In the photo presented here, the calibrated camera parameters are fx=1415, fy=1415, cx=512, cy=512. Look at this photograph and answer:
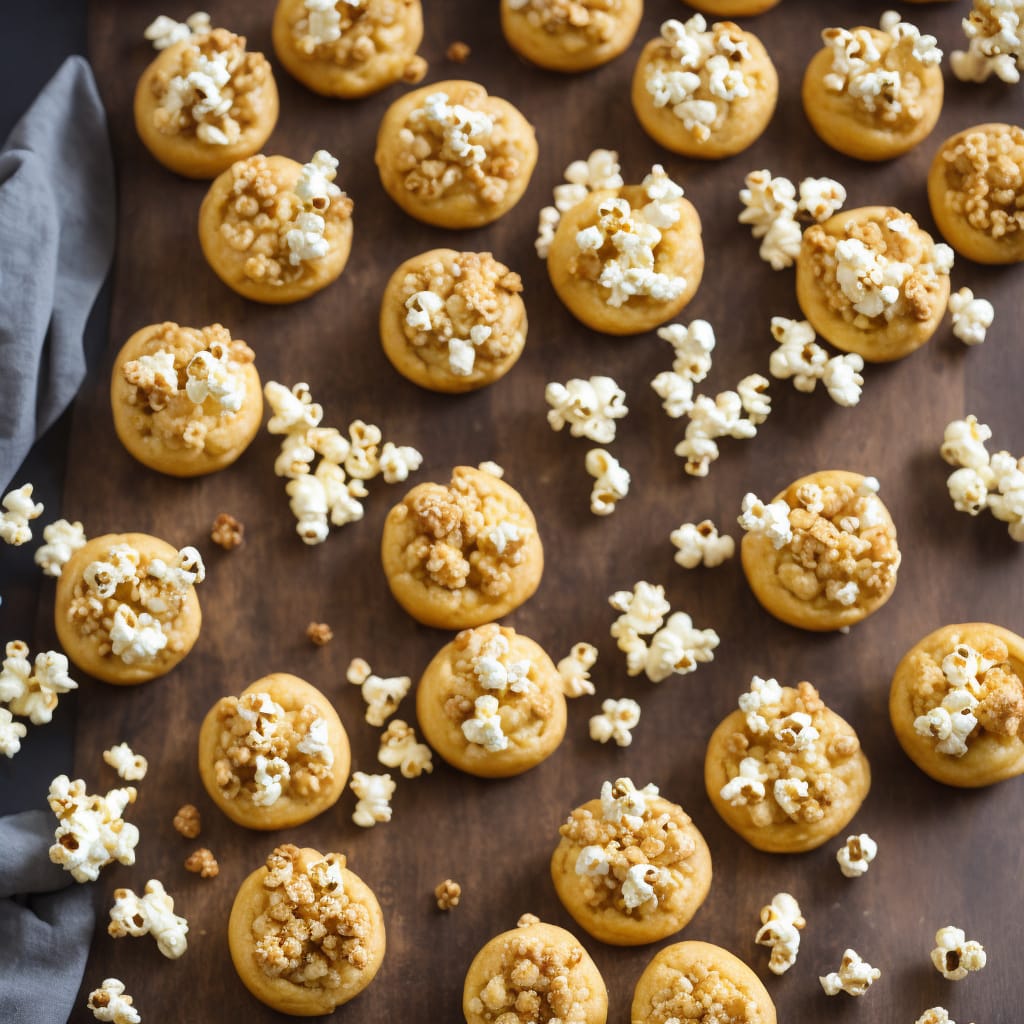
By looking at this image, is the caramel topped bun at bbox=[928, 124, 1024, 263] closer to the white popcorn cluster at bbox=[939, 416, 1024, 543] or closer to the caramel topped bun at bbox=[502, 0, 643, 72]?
the white popcorn cluster at bbox=[939, 416, 1024, 543]

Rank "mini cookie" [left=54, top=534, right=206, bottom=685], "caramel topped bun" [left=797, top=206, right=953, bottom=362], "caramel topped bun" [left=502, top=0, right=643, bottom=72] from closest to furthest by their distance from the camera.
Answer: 1. "mini cookie" [left=54, top=534, right=206, bottom=685]
2. "caramel topped bun" [left=797, top=206, right=953, bottom=362]
3. "caramel topped bun" [left=502, top=0, right=643, bottom=72]

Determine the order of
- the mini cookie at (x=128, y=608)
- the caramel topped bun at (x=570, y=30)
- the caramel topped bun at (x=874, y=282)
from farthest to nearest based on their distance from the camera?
the caramel topped bun at (x=570, y=30)
the caramel topped bun at (x=874, y=282)
the mini cookie at (x=128, y=608)

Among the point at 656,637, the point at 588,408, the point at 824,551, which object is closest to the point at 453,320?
the point at 588,408

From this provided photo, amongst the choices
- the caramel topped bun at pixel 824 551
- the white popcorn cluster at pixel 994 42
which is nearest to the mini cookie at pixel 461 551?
the caramel topped bun at pixel 824 551

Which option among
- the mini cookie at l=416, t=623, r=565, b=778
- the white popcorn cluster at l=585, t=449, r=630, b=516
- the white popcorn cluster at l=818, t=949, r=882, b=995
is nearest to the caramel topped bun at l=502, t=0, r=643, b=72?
the white popcorn cluster at l=585, t=449, r=630, b=516

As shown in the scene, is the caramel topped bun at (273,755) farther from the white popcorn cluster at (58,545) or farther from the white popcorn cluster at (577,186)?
the white popcorn cluster at (577,186)

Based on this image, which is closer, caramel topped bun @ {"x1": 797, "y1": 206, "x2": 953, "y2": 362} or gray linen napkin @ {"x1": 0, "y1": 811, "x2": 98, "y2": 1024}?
gray linen napkin @ {"x1": 0, "y1": 811, "x2": 98, "y2": 1024}

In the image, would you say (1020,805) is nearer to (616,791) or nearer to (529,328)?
(616,791)

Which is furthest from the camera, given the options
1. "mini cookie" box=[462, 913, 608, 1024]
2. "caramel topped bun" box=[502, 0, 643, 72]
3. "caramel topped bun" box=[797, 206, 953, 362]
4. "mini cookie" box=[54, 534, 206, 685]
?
"caramel topped bun" box=[502, 0, 643, 72]
